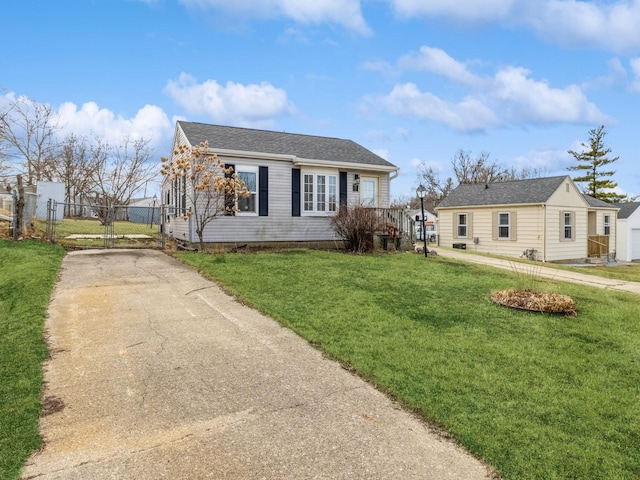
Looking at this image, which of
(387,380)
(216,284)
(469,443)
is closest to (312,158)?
(216,284)

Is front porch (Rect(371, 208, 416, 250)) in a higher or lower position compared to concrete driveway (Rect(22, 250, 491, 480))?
higher

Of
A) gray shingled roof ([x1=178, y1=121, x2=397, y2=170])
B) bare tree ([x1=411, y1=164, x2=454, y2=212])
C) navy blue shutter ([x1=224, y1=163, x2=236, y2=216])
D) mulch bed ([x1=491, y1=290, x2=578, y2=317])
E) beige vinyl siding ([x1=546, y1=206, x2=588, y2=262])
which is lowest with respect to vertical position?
mulch bed ([x1=491, y1=290, x2=578, y2=317])

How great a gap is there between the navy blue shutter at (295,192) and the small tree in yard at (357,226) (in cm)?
147

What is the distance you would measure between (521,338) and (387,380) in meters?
2.49

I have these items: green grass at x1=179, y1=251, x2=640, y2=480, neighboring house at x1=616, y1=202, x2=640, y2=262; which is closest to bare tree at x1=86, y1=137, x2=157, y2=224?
green grass at x1=179, y1=251, x2=640, y2=480

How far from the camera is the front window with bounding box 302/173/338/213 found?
14797mm

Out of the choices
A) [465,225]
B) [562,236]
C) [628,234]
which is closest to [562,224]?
[562,236]

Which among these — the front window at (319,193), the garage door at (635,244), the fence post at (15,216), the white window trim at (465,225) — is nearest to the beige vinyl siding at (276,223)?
the front window at (319,193)

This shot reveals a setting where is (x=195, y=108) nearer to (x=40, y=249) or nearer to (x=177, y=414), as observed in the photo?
(x=40, y=249)

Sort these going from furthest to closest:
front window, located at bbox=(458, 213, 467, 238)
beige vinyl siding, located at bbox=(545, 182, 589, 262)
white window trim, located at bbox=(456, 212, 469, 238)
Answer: front window, located at bbox=(458, 213, 467, 238) < white window trim, located at bbox=(456, 212, 469, 238) < beige vinyl siding, located at bbox=(545, 182, 589, 262)

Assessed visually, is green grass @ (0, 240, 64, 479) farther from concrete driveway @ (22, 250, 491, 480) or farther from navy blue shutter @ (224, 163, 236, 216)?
navy blue shutter @ (224, 163, 236, 216)

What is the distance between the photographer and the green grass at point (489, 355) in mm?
3098

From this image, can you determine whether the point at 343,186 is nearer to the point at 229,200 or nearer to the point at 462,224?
the point at 229,200

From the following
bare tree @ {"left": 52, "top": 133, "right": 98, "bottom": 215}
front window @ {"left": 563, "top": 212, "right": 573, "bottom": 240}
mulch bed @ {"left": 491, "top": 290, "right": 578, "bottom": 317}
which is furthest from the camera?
bare tree @ {"left": 52, "top": 133, "right": 98, "bottom": 215}
